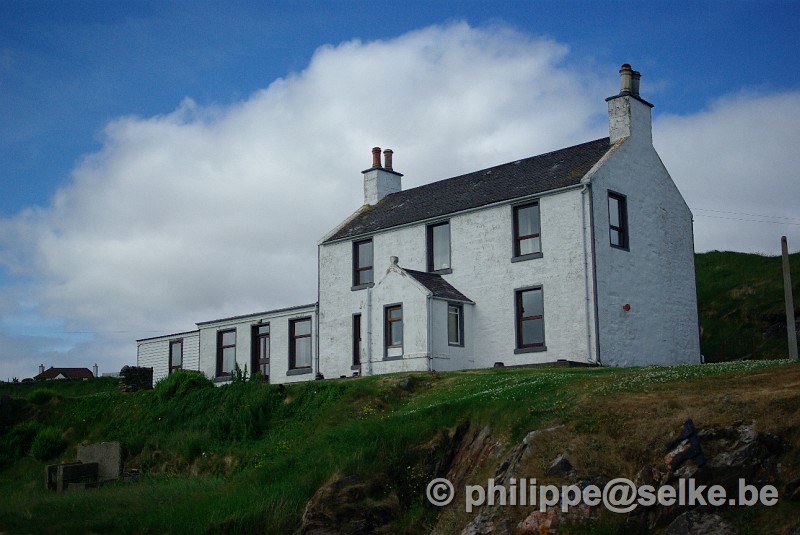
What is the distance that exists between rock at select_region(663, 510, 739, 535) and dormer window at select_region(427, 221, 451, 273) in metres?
20.6

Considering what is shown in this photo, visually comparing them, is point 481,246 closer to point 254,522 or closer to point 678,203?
point 678,203

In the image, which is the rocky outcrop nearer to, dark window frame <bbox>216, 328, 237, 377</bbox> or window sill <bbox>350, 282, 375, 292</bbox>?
window sill <bbox>350, 282, 375, 292</bbox>

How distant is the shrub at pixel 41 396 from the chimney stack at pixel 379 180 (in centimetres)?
1571

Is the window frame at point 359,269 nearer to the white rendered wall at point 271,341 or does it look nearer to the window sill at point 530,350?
the white rendered wall at point 271,341

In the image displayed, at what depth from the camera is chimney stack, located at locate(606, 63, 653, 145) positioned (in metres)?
32.4

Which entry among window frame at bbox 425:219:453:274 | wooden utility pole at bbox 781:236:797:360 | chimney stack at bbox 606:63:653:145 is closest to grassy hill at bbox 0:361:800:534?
wooden utility pole at bbox 781:236:797:360

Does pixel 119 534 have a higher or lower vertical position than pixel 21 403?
lower

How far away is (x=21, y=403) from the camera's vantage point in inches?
1451

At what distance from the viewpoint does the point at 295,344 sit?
39594mm

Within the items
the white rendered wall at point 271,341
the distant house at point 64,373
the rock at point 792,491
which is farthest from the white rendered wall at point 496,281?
the distant house at point 64,373

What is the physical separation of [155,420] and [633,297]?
17033mm

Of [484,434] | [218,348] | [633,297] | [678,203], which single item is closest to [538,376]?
[484,434]

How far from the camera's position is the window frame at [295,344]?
38688mm

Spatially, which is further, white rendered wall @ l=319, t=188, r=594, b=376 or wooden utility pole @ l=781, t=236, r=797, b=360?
white rendered wall @ l=319, t=188, r=594, b=376
